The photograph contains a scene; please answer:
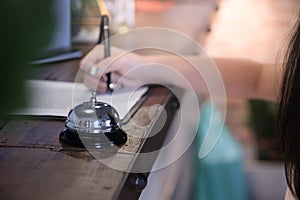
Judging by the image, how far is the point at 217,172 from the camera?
165 cm

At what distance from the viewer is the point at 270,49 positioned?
77.6 inches

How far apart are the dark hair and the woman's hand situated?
35 centimetres

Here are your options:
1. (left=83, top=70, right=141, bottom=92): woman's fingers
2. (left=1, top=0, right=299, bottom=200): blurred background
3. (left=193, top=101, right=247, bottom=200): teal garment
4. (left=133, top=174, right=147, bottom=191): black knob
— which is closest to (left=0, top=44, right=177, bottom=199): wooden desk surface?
(left=133, top=174, right=147, bottom=191): black knob

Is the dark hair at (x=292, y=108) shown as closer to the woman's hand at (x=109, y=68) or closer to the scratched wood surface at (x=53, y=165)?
the scratched wood surface at (x=53, y=165)

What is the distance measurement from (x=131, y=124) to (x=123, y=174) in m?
0.20

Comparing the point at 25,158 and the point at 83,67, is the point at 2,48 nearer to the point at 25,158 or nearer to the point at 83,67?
the point at 25,158

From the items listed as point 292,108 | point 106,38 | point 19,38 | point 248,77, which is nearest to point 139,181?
point 292,108

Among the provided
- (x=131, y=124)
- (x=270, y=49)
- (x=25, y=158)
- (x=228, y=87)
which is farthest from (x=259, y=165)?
(x=25, y=158)

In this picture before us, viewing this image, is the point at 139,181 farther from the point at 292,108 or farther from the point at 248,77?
the point at 248,77

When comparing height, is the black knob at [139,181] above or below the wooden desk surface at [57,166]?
below

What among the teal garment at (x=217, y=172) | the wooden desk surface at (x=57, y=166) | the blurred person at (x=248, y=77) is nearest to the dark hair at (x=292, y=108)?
the blurred person at (x=248, y=77)

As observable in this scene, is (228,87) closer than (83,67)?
No

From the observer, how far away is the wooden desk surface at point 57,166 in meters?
0.51

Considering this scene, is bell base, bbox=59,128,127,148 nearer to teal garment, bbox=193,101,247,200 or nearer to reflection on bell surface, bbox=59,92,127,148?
reflection on bell surface, bbox=59,92,127,148
